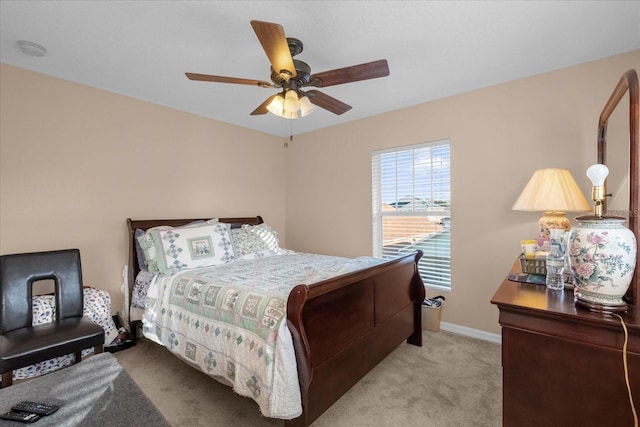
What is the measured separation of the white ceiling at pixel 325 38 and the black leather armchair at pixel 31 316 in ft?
5.17

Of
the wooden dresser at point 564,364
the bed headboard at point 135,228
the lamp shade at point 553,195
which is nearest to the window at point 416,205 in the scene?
the lamp shade at point 553,195

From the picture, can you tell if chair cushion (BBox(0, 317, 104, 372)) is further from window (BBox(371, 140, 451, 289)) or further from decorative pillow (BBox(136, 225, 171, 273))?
window (BBox(371, 140, 451, 289))

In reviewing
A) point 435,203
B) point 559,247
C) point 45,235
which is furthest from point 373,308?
point 45,235

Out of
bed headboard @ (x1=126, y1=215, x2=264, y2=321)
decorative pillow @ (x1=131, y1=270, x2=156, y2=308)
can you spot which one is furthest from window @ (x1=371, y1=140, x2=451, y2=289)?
decorative pillow @ (x1=131, y1=270, x2=156, y2=308)

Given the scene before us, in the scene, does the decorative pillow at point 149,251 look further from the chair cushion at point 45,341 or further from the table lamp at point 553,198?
the table lamp at point 553,198

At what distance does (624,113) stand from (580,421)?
2393 millimetres

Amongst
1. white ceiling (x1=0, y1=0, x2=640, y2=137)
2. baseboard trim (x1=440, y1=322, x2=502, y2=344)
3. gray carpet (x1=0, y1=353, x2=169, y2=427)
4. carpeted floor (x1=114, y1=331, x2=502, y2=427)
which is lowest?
carpeted floor (x1=114, y1=331, x2=502, y2=427)

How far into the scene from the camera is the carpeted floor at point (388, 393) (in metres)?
1.81

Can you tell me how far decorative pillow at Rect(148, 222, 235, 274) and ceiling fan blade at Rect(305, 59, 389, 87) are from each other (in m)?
1.78

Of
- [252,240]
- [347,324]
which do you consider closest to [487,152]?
[347,324]

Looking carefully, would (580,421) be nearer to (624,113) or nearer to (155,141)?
(624,113)

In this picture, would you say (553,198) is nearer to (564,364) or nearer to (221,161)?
(564,364)

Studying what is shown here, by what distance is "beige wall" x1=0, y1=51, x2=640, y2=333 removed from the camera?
2.40 m

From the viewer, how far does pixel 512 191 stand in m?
2.71
